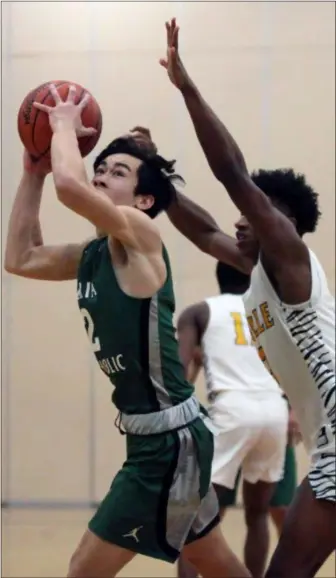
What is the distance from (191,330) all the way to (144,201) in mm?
1448

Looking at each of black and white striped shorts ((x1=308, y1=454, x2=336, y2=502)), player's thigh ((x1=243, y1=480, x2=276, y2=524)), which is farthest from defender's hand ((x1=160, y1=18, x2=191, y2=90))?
player's thigh ((x1=243, y1=480, x2=276, y2=524))

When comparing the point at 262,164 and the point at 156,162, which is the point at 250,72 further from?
the point at 156,162

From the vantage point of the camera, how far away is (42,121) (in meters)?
2.87

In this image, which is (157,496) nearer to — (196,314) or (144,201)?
(144,201)

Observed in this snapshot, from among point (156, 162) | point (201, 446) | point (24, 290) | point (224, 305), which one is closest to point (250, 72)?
point (24, 290)

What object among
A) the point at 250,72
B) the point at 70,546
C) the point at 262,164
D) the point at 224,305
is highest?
the point at 250,72

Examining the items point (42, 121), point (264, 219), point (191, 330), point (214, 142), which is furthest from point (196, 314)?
point (42, 121)

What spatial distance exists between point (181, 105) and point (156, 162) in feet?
9.51

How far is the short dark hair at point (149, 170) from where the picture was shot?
2.94 m

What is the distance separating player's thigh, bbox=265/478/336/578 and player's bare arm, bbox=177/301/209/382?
4.89 feet

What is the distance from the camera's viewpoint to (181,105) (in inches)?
228

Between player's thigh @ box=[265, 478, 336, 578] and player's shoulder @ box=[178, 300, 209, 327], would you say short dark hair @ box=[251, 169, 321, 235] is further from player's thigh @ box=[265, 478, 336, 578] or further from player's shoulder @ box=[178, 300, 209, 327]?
player's shoulder @ box=[178, 300, 209, 327]

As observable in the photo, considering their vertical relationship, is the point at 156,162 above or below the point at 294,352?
above

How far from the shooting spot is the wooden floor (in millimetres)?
4484
